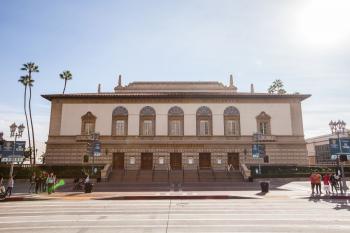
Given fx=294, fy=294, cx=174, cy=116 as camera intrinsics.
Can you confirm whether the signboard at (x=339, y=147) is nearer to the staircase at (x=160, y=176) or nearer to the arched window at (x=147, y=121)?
the staircase at (x=160, y=176)

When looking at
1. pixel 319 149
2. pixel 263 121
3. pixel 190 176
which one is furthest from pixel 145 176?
pixel 319 149

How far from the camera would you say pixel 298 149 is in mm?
42844

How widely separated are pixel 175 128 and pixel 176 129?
0.22 metres

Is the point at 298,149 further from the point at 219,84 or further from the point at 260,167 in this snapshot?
the point at 219,84

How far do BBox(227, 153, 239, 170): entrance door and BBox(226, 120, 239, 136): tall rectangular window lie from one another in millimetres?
3243

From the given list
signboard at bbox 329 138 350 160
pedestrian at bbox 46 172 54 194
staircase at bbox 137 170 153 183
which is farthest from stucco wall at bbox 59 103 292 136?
pedestrian at bbox 46 172 54 194

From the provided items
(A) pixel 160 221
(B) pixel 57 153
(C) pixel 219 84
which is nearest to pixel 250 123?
(C) pixel 219 84

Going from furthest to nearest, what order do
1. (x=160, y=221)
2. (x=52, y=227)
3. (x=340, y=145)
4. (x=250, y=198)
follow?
(x=340, y=145), (x=250, y=198), (x=160, y=221), (x=52, y=227)

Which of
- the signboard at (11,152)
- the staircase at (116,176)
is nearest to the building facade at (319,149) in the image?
the staircase at (116,176)

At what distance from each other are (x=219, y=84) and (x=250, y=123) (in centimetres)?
1004

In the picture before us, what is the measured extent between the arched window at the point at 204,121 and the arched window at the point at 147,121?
6658 millimetres

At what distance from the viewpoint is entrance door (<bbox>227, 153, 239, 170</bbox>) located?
42781 millimetres

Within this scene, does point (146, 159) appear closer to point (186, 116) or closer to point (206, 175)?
point (186, 116)

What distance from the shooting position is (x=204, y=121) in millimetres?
43969
